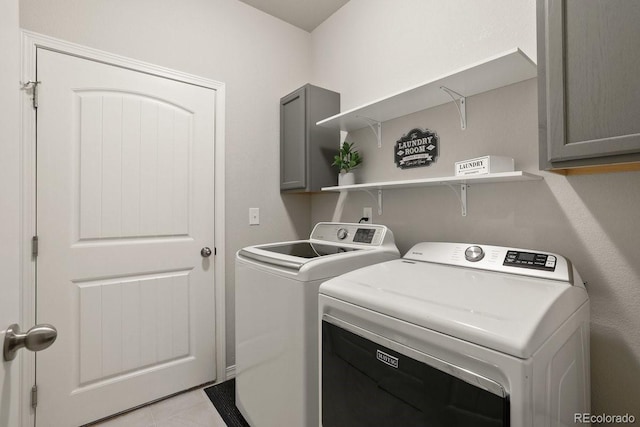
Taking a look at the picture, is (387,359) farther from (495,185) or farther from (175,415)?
(175,415)

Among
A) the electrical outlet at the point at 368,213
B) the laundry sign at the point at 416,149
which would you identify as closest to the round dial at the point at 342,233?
the electrical outlet at the point at 368,213

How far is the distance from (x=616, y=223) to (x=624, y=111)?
0.50 metres

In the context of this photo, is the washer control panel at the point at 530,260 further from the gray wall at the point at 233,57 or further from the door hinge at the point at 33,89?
the door hinge at the point at 33,89

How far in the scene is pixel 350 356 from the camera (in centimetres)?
105

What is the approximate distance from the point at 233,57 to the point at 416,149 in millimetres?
1503

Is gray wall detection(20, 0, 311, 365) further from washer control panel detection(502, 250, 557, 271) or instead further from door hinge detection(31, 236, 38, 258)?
washer control panel detection(502, 250, 557, 271)

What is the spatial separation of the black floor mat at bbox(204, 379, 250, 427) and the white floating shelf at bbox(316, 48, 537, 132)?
190 centimetres

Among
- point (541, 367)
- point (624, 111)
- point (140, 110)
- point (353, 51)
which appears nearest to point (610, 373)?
point (541, 367)

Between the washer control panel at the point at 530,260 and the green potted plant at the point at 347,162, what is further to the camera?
the green potted plant at the point at 347,162

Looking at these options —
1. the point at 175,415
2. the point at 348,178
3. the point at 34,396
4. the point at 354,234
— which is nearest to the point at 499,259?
the point at 354,234

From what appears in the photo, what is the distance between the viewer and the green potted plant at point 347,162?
6.81 ft

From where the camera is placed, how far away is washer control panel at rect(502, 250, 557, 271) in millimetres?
1124

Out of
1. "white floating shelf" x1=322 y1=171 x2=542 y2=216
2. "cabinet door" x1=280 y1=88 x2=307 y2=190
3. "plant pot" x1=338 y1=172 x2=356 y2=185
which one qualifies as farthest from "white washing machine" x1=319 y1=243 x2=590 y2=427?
"cabinet door" x1=280 y1=88 x2=307 y2=190

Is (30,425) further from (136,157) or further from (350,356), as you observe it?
(350,356)
